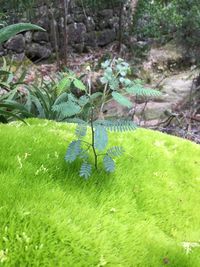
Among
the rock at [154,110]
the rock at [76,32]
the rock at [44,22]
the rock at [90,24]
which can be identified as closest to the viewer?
the rock at [154,110]

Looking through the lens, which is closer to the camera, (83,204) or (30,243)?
(30,243)

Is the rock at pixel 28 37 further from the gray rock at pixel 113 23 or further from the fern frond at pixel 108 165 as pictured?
the fern frond at pixel 108 165

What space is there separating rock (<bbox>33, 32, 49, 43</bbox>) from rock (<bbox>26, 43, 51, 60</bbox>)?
0.43ft

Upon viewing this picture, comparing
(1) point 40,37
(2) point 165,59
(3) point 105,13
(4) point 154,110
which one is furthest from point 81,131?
(2) point 165,59

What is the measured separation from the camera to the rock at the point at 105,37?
11.6 meters

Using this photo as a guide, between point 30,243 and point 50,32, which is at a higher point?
point 30,243

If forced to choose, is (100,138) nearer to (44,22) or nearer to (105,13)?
(44,22)

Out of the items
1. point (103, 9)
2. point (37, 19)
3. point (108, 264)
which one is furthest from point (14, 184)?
point (103, 9)

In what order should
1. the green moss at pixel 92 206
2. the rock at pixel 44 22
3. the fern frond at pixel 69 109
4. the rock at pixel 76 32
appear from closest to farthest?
the green moss at pixel 92 206
the fern frond at pixel 69 109
the rock at pixel 44 22
the rock at pixel 76 32

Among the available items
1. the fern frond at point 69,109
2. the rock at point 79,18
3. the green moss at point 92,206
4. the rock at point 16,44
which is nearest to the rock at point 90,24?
the rock at point 79,18

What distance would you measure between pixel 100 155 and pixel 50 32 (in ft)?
28.4

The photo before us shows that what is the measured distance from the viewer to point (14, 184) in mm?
1552

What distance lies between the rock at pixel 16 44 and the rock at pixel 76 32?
1712mm

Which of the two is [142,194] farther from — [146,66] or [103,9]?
[103,9]
